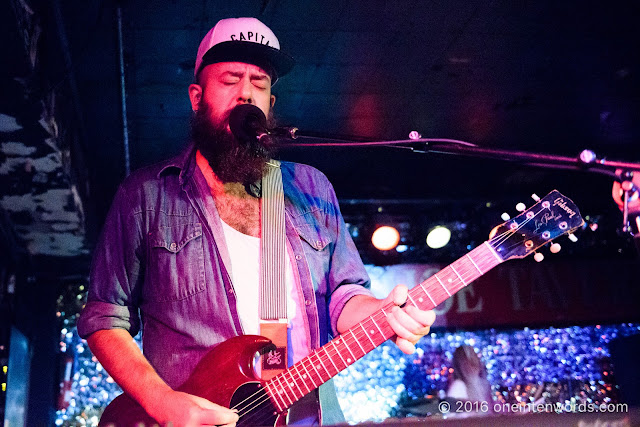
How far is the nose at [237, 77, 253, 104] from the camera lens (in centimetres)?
233

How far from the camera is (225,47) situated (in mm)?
2395

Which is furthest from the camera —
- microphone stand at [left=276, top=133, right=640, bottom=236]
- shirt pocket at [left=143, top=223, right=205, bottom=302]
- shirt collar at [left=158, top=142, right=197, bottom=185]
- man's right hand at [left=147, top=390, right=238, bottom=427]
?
shirt collar at [left=158, top=142, right=197, bottom=185]

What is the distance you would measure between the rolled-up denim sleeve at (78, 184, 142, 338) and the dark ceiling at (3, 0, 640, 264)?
5.93 ft

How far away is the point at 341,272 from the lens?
231cm

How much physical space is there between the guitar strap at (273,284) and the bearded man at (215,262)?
0.12 ft

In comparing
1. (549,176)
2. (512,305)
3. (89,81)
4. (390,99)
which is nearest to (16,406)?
(89,81)

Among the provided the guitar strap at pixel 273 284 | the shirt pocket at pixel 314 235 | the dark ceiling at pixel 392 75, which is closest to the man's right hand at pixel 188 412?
the guitar strap at pixel 273 284

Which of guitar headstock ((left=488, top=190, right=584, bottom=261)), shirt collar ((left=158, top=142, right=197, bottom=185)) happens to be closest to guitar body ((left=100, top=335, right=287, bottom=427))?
shirt collar ((left=158, top=142, right=197, bottom=185))

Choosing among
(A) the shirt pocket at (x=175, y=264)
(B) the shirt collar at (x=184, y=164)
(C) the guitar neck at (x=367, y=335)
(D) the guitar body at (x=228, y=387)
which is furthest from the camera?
(B) the shirt collar at (x=184, y=164)

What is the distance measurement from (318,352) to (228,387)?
1.11ft

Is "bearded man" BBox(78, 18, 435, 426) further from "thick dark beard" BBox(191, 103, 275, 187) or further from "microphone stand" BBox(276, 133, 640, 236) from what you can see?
"microphone stand" BBox(276, 133, 640, 236)

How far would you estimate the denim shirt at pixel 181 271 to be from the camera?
6.68 feet

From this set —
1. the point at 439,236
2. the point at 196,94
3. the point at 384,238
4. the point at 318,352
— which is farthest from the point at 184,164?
the point at 439,236

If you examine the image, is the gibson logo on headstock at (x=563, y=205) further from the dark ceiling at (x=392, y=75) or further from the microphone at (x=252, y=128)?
the dark ceiling at (x=392, y=75)
